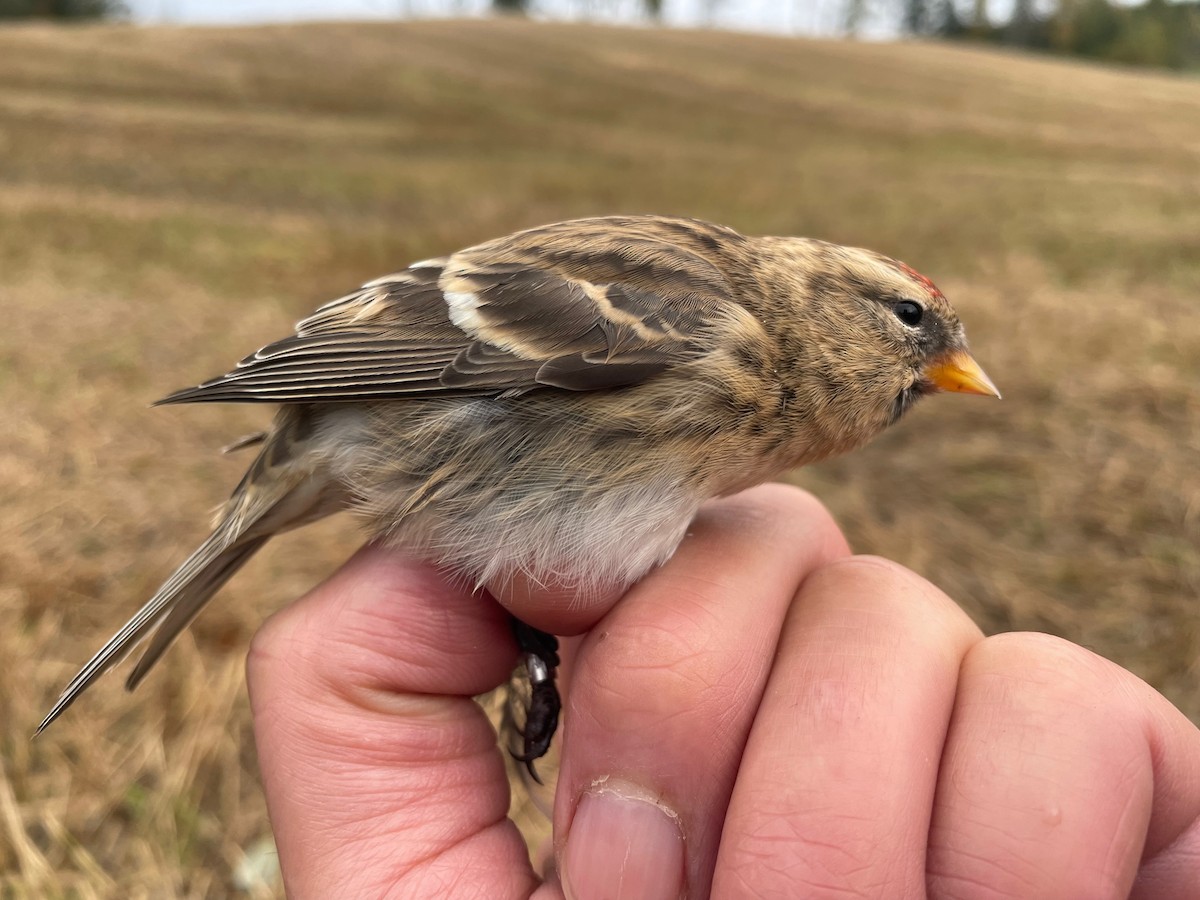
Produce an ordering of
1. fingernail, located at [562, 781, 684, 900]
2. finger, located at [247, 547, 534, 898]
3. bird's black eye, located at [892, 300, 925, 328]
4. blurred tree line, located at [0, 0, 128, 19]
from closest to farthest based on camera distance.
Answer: fingernail, located at [562, 781, 684, 900], finger, located at [247, 547, 534, 898], bird's black eye, located at [892, 300, 925, 328], blurred tree line, located at [0, 0, 128, 19]

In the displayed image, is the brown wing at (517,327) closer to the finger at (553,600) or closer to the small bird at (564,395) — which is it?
the small bird at (564,395)

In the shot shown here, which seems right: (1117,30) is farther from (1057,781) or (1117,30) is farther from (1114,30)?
(1057,781)

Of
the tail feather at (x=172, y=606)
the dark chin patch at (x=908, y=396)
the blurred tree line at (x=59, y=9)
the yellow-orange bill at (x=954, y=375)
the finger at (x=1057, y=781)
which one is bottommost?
the tail feather at (x=172, y=606)

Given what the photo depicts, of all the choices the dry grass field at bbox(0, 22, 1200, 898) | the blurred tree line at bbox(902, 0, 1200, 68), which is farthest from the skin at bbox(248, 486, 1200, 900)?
the blurred tree line at bbox(902, 0, 1200, 68)

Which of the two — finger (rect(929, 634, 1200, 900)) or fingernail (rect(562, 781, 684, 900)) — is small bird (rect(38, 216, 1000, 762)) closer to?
fingernail (rect(562, 781, 684, 900))

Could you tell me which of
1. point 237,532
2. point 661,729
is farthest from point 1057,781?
point 237,532

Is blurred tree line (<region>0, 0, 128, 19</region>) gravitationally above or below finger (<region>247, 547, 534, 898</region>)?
above

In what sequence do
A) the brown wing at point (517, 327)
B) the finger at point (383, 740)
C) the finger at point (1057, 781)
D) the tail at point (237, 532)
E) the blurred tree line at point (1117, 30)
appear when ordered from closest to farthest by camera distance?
the finger at point (1057, 781) < the finger at point (383, 740) < the brown wing at point (517, 327) < the tail at point (237, 532) < the blurred tree line at point (1117, 30)

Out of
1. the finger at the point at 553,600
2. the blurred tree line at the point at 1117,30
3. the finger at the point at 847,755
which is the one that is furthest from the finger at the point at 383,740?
the blurred tree line at the point at 1117,30
